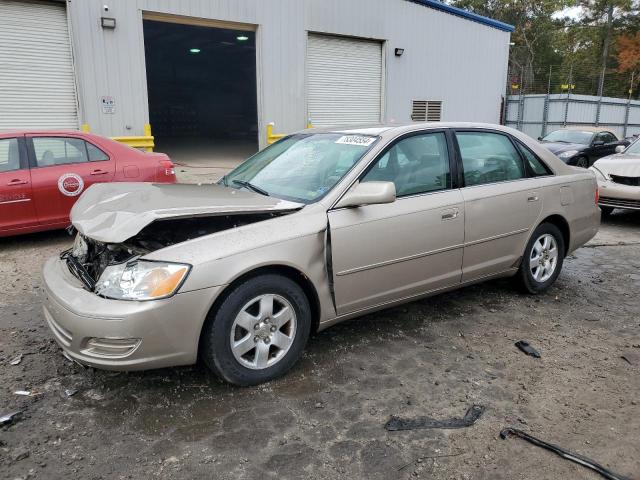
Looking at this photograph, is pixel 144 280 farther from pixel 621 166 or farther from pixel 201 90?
pixel 201 90

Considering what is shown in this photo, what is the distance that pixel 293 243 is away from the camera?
3.27 m

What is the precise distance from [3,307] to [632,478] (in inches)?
186

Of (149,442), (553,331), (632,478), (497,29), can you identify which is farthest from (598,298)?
(497,29)

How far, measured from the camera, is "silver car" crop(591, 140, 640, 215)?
828cm

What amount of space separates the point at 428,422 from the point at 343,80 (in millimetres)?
13339

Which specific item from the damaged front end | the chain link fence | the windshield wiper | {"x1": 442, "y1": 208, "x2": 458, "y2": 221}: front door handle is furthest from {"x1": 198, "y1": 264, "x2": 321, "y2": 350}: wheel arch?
the chain link fence

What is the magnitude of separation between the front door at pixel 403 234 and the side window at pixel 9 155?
4725mm

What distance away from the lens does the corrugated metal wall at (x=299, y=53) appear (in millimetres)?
11164

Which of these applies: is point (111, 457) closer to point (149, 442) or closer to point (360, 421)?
point (149, 442)

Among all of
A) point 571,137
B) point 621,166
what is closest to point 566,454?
point 621,166

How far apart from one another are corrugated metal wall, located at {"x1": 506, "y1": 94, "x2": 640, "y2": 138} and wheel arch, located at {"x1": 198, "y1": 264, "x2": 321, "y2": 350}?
76.0 feet

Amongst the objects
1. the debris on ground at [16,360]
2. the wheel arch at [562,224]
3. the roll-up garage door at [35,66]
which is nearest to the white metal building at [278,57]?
the roll-up garage door at [35,66]

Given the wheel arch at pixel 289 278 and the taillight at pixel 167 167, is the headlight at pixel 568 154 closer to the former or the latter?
the taillight at pixel 167 167

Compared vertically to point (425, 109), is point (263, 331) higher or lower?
lower
